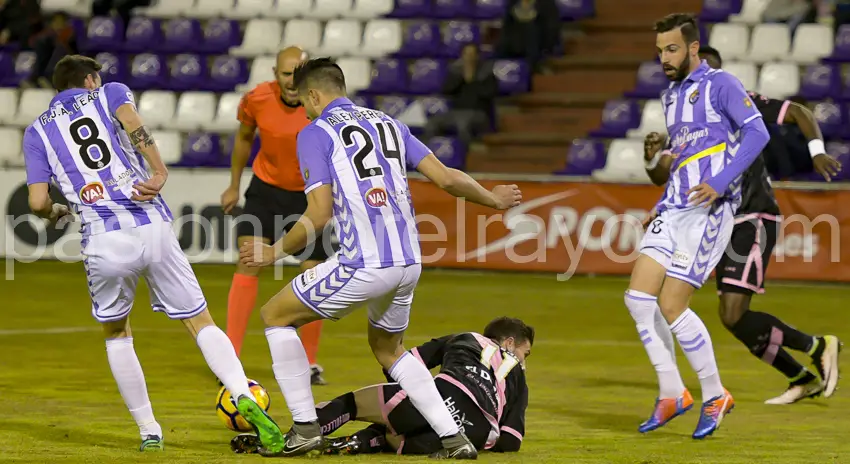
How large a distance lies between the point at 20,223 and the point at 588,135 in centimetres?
781

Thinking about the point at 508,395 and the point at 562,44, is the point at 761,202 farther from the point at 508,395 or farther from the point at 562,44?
the point at 562,44

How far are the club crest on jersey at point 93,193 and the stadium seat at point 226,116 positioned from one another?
42.4 feet

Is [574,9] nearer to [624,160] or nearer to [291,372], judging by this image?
[624,160]

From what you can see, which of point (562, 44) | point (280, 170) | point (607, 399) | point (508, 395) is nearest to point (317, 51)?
point (562, 44)

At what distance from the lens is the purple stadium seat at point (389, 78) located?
760 inches

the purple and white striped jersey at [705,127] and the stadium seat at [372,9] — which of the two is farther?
the stadium seat at [372,9]

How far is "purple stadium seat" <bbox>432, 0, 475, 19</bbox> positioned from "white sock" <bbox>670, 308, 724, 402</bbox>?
1325 cm

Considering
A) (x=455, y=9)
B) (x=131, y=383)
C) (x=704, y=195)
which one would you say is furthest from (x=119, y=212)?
(x=455, y=9)

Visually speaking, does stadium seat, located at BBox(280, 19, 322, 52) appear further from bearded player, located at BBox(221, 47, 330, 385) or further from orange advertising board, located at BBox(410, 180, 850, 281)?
bearded player, located at BBox(221, 47, 330, 385)

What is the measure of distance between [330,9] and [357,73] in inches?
66.4

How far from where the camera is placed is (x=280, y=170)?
Answer: 9.12 metres

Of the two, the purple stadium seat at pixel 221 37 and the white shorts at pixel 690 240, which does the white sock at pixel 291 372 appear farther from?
the purple stadium seat at pixel 221 37

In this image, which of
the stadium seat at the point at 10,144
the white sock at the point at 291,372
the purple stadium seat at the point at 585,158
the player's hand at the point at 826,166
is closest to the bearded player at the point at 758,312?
the player's hand at the point at 826,166

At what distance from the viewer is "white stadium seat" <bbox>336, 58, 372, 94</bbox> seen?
19.5m
